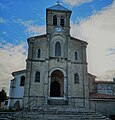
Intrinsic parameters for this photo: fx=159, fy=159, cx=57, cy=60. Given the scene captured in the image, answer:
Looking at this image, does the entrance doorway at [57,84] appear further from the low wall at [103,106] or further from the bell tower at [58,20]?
the bell tower at [58,20]

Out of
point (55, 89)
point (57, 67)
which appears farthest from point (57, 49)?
point (55, 89)

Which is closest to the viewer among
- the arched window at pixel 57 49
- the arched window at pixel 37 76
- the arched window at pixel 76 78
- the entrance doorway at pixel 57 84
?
the arched window at pixel 37 76

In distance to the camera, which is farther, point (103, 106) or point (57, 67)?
point (57, 67)

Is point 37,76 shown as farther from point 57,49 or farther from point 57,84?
point 57,49

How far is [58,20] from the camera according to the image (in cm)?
2698

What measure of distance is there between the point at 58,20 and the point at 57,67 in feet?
28.1

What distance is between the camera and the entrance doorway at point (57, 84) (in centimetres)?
2439

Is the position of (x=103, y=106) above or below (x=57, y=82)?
below

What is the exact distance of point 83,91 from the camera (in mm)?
23109

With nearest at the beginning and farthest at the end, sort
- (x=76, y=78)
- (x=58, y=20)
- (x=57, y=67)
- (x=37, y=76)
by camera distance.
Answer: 1. (x=37, y=76)
2. (x=57, y=67)
3. (x=76, y=78)
4. (x=58, y=20)

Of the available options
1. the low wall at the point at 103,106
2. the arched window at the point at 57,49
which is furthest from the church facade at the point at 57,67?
the low wall at the point at 103,106

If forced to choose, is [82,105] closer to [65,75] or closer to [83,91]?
[83,91]

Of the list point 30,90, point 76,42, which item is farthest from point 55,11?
point 30,90

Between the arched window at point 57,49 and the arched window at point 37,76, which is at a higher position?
the arched window at point 57,49
